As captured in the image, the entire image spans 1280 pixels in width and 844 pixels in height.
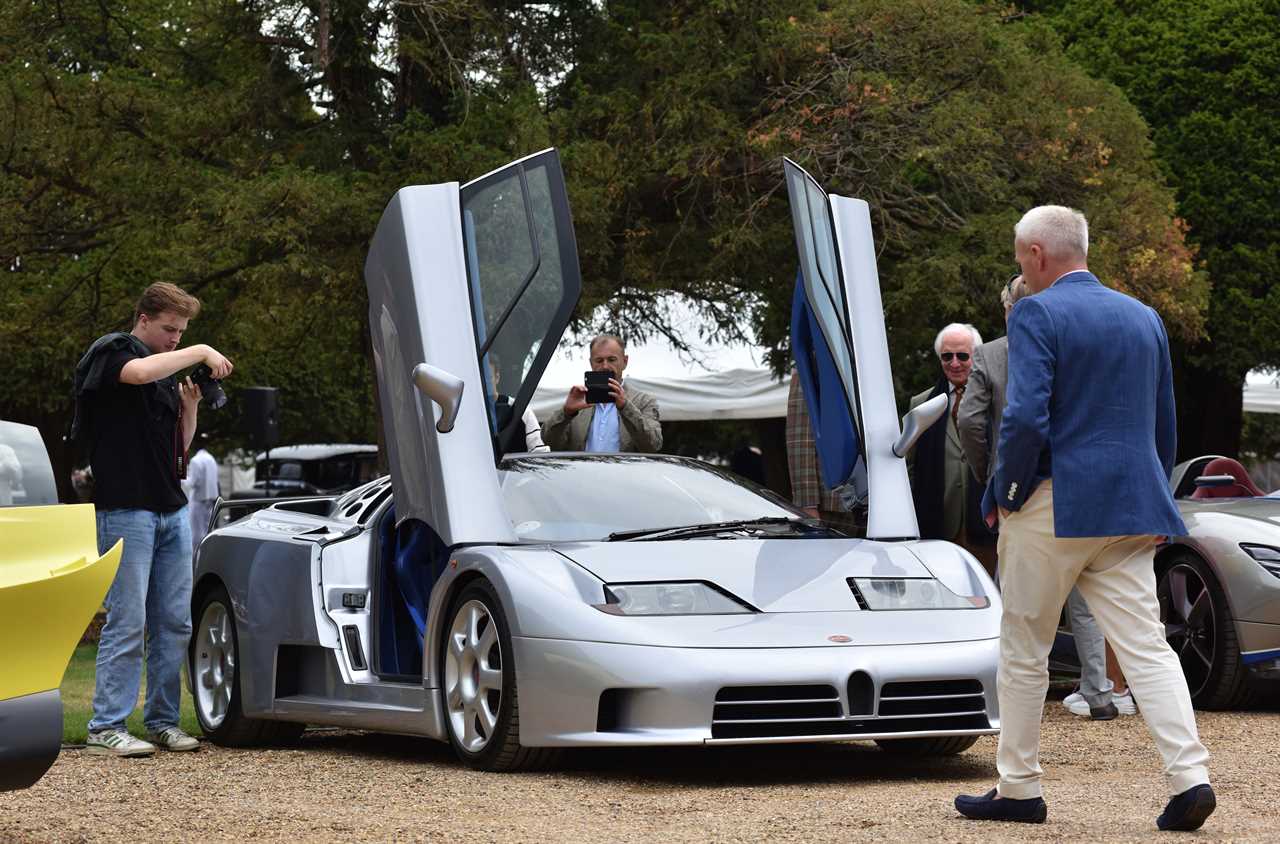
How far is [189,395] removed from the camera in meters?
7.48

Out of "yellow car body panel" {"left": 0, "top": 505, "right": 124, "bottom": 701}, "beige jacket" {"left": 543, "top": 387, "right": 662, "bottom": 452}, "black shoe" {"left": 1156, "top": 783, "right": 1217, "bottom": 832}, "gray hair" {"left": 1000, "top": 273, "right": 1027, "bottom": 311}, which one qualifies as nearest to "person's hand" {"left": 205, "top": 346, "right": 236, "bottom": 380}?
"beige jacket" {"left": 543, "top": 387, "right": 662, "bottom": 452}

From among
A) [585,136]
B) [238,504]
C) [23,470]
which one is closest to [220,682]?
[238,504]

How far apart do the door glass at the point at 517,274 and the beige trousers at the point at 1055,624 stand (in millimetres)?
2132

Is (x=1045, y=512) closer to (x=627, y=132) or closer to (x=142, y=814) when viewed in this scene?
(x=142, y=814)

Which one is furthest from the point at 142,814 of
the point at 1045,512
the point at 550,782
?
the point at 1045,512

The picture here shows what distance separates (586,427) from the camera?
898 centimetres

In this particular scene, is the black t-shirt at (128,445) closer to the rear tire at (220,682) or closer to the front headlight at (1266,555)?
the rear tire at (220,682)

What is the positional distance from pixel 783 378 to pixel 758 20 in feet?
19.5

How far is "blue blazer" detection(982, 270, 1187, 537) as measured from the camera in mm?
5051

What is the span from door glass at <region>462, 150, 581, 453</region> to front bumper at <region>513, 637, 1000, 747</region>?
1.15m

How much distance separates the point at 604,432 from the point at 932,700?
3089 millimetres

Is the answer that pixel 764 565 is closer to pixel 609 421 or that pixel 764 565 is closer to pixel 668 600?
pixel 668 600

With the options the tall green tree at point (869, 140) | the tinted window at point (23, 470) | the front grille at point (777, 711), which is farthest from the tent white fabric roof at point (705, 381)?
the tinted window at point (23, 470)

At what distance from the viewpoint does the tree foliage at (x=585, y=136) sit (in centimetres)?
1470
